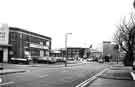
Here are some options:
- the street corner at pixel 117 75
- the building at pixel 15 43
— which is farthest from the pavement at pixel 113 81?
the building at pixel 15 43

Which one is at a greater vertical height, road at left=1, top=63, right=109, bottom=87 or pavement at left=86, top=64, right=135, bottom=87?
road at left=1, top=63, right=109, bottom=87

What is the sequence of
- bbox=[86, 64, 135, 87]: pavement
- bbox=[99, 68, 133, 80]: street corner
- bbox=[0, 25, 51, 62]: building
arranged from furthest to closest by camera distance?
bbox=[0, 25, 51, 62]: building
bbox=[99, 68, 133, 80]: street corner
bbox=[86, 64, 135, 87]: pavement

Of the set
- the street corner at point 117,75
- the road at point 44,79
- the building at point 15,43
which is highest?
the building at point 15,43

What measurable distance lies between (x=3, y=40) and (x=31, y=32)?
47.0 feet

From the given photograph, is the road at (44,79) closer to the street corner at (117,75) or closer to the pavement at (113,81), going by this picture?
the pavement at (113,81)

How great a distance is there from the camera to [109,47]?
5074 inches

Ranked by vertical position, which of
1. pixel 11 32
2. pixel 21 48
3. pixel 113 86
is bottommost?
pixel 113 86

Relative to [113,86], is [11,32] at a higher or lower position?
higher

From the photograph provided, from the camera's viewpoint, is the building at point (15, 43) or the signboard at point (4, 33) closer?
the signboard at point (4, 33)

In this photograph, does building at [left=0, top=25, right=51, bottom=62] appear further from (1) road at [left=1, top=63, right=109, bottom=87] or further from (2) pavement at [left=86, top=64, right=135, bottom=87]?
(2) pavement at [left=86, top=64, right=135, bottom=87]

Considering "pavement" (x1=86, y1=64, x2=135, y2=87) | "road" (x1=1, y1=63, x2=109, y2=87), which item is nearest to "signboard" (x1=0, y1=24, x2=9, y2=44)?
"road" (x1=1, y1=63, x2=109, y2=87)

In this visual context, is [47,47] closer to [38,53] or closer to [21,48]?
[38,53]

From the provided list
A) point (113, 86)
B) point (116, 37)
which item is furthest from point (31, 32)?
point (113, 86)

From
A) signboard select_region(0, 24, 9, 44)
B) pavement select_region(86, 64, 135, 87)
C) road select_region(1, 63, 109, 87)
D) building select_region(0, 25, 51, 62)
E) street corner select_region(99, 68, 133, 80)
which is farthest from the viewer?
building select_region(0, 25, 51, 62)
